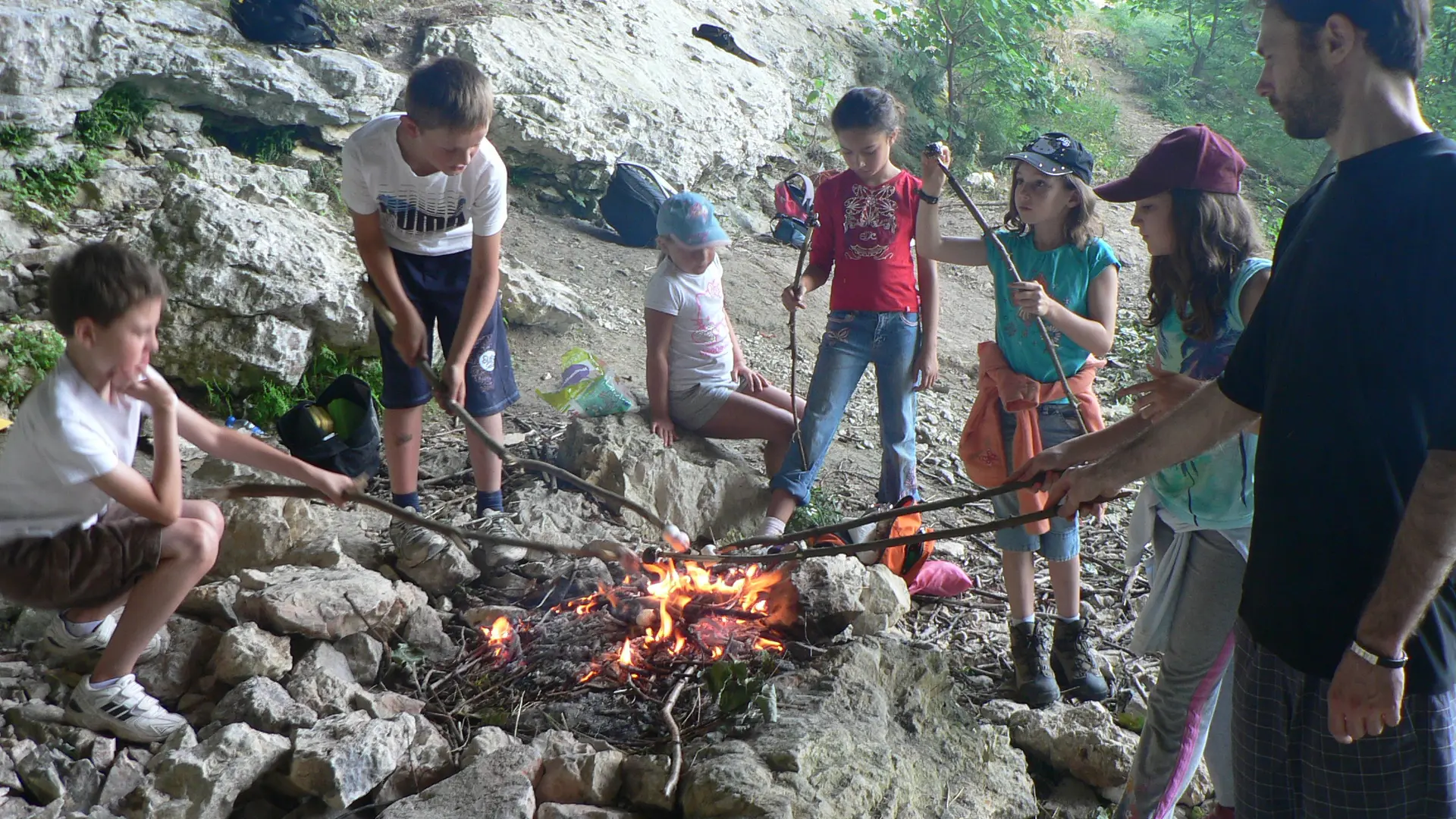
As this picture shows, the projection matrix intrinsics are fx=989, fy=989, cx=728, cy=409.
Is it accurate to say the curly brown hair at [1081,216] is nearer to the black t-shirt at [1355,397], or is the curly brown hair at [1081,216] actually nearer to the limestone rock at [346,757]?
the black t-shirt at [1355,397]

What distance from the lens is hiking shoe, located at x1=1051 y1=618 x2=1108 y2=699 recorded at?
3.79 meters

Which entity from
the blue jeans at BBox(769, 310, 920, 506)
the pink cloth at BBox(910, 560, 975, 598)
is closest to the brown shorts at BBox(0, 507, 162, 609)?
the blue jeans at BBox(769, 310, 920, 506)

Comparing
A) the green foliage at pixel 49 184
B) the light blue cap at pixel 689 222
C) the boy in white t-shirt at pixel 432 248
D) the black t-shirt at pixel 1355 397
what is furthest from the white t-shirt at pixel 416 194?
the green foliage at pixel 49 184

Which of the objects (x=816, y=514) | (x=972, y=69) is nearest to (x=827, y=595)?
(x=816, y=514)

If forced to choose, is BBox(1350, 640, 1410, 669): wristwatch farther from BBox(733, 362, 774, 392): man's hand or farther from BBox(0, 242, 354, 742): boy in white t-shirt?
BBox(733, 362, 774, 392): man's hand

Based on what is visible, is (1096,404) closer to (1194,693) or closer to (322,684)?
(1194,693)

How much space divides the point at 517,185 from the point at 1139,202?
7005 mm

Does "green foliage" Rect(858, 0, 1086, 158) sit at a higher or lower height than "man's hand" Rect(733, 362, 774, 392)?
higher

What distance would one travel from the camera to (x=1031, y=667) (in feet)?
12.5

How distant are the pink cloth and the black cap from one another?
1.84 meters


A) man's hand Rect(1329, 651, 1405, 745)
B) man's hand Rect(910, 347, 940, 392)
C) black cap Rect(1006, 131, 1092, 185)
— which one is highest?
black cap Rect(1006, 131, 1092, 185)

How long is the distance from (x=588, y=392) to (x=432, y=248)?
1.35m

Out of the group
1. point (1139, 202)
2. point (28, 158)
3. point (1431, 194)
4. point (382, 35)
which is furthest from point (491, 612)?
point (382, 35)

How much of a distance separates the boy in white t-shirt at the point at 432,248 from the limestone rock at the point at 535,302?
7.52ft
